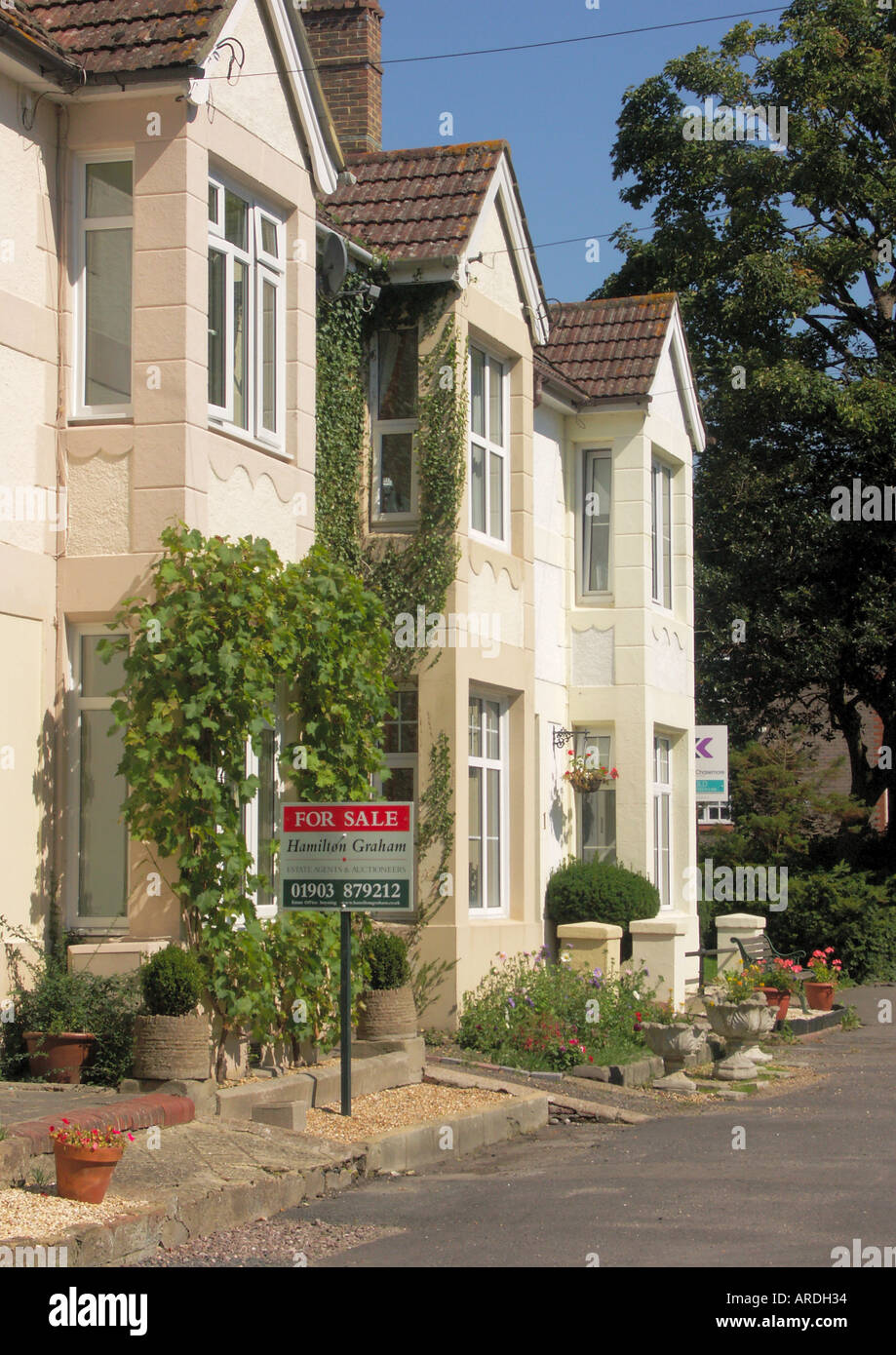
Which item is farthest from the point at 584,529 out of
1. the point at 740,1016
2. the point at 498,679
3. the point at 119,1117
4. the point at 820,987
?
the point at 119,1117

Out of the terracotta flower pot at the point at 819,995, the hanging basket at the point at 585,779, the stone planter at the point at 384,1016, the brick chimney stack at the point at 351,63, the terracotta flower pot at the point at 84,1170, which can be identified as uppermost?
the brick chimney stack at the point at 351,63

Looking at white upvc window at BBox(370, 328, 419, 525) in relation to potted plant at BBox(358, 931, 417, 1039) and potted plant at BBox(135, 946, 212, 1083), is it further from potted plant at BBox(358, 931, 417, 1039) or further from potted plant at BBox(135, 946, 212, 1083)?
potted plant at BBox(135, 946, 212, 1083)

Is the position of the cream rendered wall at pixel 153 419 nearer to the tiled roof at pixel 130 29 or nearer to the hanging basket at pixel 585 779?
the tiled roof at pixel 130 29

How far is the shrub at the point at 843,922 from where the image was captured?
2675 cm

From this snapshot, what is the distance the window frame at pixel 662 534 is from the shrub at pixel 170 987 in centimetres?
1104

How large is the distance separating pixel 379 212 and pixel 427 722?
4.96 m

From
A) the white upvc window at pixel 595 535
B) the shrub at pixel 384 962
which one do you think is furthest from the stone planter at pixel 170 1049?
the white upvc window at pixel 595 535

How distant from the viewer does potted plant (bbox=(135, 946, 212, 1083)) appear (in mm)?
10359

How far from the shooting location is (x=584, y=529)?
20359mm

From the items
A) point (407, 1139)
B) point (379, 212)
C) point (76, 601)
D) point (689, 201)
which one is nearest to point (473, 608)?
point (379, 212)

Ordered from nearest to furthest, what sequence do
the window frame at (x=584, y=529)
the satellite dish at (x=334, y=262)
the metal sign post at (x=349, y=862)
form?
the metal sign post at (x=349, y=862) < the satellite dish at (x=334, y=262) < the window frame at (x=584, y=529)

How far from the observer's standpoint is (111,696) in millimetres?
11367

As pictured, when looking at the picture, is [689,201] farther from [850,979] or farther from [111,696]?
[111,696]

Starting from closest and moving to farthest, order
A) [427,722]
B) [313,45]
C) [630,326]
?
[427,722] < [313,45] < [630,326]
